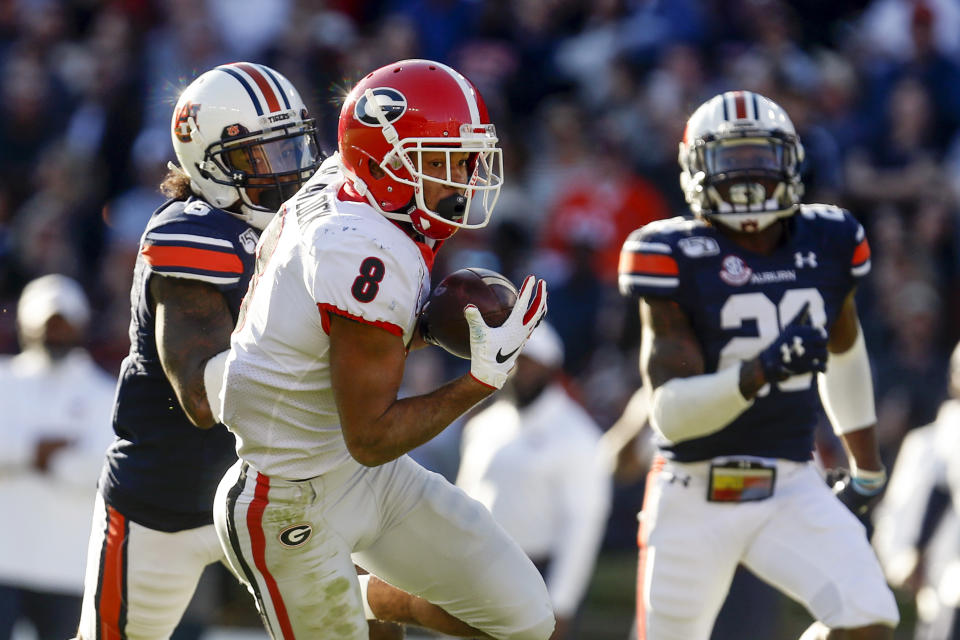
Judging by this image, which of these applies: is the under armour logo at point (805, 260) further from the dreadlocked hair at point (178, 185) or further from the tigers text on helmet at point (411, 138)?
the dreadlocked hair at point (178, 185)

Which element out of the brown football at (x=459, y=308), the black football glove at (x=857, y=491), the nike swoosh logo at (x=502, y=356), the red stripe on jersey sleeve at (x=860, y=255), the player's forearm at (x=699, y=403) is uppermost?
the brown football at (x=459, y=308)

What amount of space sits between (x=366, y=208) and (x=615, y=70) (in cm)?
537

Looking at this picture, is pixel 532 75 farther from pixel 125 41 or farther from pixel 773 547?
pixel 773 547

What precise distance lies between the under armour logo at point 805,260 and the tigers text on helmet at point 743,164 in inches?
5.2

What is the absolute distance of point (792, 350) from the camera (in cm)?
406

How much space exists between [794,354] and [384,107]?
52.0 inches

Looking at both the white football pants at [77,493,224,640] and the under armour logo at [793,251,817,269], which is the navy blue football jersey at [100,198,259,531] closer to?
the white football pants at [77,493,224,640]

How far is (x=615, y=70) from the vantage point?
340 inches

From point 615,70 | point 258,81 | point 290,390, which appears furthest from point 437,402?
point 615,70

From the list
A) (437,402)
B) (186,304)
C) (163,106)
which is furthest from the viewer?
(163,106)

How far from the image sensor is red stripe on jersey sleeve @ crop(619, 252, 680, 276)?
4.43 m

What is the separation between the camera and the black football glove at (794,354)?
13.3 ft

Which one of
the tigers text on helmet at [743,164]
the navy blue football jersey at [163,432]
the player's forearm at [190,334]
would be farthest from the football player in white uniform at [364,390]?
the tigers text on helmet at [743,164]

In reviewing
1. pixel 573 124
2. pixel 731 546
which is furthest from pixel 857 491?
pixel 573 124
